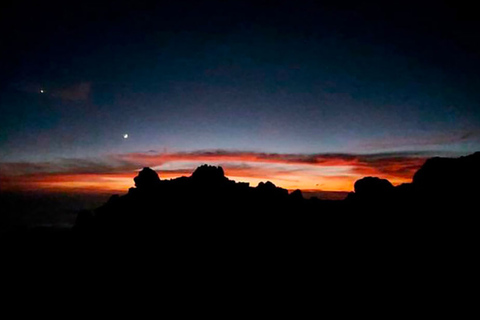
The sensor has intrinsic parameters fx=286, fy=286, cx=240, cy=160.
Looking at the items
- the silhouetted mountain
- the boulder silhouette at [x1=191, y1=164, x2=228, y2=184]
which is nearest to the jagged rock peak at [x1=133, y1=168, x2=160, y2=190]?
the boulder silhouette at [x1=191, y1=164, x2=228, y2=184]

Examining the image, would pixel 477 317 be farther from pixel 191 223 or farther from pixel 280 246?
pixel 191 223

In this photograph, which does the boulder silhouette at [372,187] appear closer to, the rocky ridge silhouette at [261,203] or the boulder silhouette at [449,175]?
the rocky ridge silhouette at [261,203]

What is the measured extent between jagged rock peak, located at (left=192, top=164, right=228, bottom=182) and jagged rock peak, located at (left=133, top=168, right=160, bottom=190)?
12.9 meters

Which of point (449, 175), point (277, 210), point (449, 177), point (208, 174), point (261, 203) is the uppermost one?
point (208, 174)

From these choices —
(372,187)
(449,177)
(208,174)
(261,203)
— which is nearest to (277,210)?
(261,203)

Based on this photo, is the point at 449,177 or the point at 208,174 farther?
the point at 208,174

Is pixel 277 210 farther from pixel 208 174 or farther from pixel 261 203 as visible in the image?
pixel 208 174

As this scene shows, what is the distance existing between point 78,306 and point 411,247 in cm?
6815

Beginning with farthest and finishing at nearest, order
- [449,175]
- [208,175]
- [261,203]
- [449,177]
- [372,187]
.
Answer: [208,175], [261,203], [372,187], [449,175], [449,177]

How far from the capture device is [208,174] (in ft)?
303

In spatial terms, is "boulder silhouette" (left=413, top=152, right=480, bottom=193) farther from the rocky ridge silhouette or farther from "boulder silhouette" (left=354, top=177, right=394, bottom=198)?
"boulder silhouette" (left=354, top=177, right=394, bottom=198)

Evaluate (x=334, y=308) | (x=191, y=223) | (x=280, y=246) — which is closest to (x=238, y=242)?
(x=280, y=246)

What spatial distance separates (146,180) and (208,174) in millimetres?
20314

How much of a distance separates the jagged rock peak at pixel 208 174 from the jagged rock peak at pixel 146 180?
12913 mm
